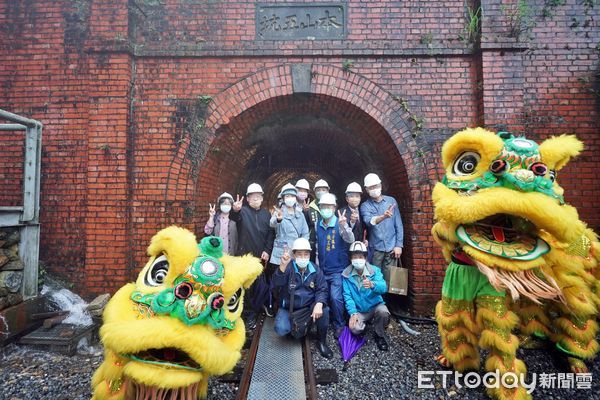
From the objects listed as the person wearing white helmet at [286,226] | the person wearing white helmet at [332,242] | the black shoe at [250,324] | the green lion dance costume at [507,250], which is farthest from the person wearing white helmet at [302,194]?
the green lion dance costume at [507,250]

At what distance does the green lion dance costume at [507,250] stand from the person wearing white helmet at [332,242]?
1.36 metres

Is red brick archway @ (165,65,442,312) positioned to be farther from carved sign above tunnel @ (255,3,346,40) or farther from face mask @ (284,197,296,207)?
face mask @ (284,197,296,207)

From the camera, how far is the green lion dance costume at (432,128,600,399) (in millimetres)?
2631

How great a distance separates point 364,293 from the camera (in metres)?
4.04

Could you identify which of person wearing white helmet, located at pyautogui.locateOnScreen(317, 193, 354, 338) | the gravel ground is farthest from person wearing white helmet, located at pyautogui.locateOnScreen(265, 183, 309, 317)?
the gravel ground

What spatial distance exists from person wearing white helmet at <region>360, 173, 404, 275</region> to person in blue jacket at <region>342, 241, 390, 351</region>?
1.60 ft

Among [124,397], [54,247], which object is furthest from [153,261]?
[54,247]

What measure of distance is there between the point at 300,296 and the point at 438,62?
407 centimetres

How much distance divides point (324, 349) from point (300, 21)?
187 inches

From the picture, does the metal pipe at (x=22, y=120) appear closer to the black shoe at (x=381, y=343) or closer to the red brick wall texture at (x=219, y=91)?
the red brick wall texture at (x=219, y=91)

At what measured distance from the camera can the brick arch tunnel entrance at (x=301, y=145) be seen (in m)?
5.05

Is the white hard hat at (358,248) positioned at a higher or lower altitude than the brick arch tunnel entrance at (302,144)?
lower

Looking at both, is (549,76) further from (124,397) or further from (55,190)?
(55,190)

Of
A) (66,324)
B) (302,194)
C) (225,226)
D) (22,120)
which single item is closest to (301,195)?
(302,194)
